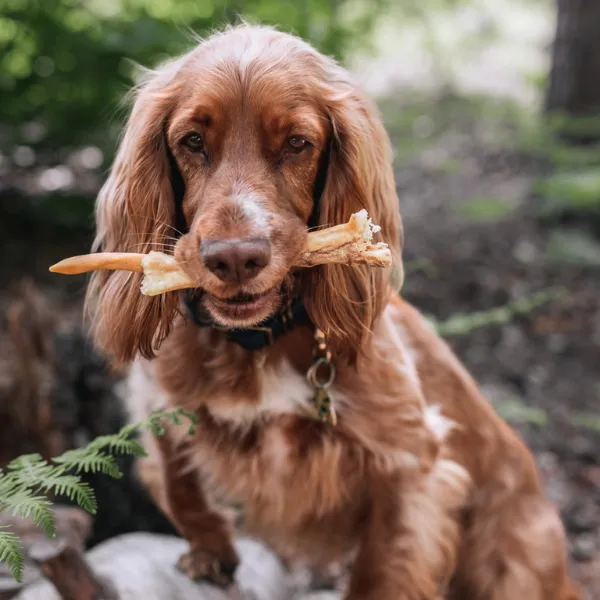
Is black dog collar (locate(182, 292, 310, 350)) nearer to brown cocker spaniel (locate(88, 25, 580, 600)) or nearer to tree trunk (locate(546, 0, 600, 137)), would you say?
brown cocker spaniel (locate(88, 25, 580, 600))

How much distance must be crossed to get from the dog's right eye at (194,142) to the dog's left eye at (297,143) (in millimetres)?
261

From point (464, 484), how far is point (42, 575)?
5.10 ft

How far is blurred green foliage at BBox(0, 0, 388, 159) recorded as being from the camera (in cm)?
559

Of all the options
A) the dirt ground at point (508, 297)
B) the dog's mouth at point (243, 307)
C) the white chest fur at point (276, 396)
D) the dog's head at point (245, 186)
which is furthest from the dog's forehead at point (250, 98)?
the dirt ground at point (508, 297)

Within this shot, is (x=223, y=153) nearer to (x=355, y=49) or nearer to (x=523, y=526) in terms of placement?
(x=523, y=526)

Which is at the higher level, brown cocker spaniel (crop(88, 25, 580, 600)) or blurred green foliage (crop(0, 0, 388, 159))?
blurred green foliage (crop(0, 0, 388, 159))

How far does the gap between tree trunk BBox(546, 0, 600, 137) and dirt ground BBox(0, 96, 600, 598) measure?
73cm

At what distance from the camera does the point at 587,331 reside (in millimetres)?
5336

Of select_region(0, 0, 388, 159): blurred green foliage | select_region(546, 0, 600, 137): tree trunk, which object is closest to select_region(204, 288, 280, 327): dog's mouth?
select_region(0, 0, 388, 159): blurred green foliage

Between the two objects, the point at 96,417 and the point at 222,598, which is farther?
the point at 96,417

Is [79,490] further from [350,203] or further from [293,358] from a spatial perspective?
[350,203]

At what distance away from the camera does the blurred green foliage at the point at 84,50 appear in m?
5.59

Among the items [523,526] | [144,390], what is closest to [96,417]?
[144,390]

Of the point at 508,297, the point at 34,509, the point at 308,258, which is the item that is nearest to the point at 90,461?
the point at 34,509
